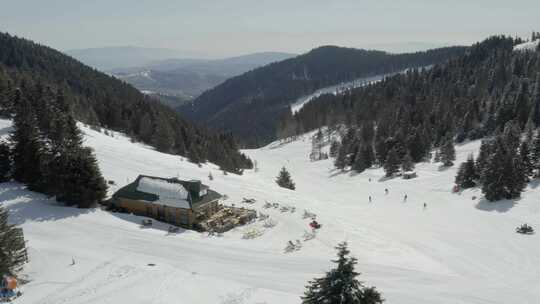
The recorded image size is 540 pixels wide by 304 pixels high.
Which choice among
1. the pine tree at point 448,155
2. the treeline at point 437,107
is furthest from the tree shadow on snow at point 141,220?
the pine tree at point 448,155

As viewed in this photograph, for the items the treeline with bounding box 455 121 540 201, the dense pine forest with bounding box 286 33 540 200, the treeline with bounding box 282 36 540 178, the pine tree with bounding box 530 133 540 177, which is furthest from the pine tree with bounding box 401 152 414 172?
the pine tree with bounding box 530 133 540 177

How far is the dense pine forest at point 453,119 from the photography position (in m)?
59.6

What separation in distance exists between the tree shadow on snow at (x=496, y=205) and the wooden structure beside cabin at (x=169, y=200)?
36633 millimetres

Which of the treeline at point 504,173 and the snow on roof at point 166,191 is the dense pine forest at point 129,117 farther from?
the treeline at point 504,173

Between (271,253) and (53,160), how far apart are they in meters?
22.1

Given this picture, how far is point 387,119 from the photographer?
122125mm

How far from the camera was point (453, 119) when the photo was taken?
346ft

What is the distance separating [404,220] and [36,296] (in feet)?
129

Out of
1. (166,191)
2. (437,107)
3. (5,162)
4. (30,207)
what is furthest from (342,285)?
(437,107)

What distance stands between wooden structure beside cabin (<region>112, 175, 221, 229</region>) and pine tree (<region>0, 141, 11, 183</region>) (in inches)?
455

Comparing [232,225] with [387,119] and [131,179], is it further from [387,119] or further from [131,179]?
[387,119]

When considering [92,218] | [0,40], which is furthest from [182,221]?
[0,40]

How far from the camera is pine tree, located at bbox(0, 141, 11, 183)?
3816 cm

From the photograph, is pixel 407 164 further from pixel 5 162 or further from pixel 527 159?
pixel 5 162
